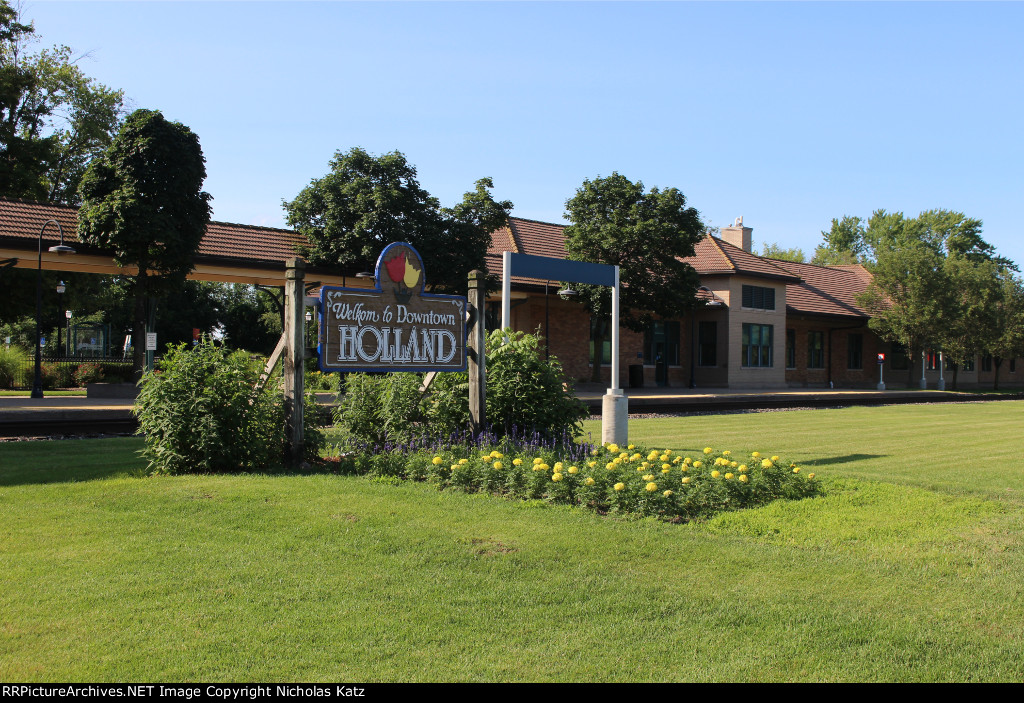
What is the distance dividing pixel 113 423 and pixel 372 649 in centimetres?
1449

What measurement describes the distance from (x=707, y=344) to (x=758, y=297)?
12.4ft

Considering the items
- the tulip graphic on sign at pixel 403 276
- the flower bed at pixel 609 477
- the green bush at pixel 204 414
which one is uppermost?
the tulip graphic on sign at pixel 403 276

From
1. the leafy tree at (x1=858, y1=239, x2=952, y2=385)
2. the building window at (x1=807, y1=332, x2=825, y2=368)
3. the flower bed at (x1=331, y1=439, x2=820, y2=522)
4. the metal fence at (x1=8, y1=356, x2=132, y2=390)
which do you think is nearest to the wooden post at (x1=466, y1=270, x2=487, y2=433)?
the flower bed at (x1=331, y1=439, x2=820, y2=522)

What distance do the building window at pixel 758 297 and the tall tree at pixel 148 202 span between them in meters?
28.0

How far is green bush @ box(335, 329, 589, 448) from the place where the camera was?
10500mm

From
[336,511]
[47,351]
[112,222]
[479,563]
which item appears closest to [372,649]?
[479,563]

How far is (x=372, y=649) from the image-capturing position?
13.1ft

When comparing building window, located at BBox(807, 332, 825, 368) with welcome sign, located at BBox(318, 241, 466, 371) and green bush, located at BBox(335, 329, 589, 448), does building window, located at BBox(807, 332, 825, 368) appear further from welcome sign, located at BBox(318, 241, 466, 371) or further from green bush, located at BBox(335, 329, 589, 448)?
welcome sign, located at BBox(318, 241, 466, 371)

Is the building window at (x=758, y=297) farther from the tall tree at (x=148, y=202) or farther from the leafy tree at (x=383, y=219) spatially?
the tall tree at (x=148, y=202)

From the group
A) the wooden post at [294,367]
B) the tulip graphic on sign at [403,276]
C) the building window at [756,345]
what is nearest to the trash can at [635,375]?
the building window at [756,345]

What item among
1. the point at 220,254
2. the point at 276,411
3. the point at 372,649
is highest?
the point at 220,254

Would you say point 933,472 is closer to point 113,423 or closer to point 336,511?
point 336,511

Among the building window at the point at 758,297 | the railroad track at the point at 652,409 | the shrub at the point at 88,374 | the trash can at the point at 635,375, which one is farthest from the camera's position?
the building window at the point at 758,297

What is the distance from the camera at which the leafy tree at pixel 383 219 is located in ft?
92.1
